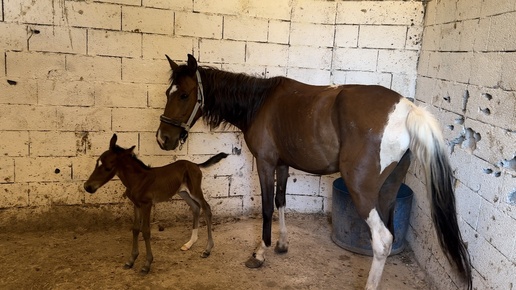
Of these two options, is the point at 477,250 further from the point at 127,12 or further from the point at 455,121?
the point at 127,12

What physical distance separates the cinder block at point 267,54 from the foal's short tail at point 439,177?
1658 mm

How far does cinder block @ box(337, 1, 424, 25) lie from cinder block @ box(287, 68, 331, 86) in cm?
49

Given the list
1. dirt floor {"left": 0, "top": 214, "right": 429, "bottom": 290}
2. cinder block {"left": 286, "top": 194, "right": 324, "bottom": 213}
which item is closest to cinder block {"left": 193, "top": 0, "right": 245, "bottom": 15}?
cinder block {"left": 286, "top": 194, "right": 324, "bottom": 213}

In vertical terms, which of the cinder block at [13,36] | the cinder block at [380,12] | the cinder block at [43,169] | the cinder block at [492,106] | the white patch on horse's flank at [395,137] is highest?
the cinder block at [380,12]

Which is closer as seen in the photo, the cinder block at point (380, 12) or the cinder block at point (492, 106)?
the cinder block at point (492, 106)

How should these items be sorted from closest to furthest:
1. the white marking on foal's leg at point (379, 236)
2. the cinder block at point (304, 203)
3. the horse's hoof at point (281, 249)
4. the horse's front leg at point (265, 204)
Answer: the white marking on foal's leg at point (379, 236) → the horse's front leg at point (265, 204) → the horse's hoof at point (281, 249) → the cinder block at point (304, 203)

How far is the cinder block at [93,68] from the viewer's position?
3170 mm

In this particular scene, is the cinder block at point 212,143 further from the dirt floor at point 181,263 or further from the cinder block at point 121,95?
the dirt floor at point 181,263

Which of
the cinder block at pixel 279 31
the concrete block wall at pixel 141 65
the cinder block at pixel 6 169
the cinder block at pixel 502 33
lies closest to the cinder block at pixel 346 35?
the concrete block wall at pixel 141 65

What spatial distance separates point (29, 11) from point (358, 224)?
3.14 metres

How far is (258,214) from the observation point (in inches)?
152

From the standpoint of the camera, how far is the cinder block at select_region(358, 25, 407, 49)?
3451mm

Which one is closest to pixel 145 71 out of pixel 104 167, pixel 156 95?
pixel 156 95

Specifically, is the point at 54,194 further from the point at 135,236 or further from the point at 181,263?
the point at 181,263
